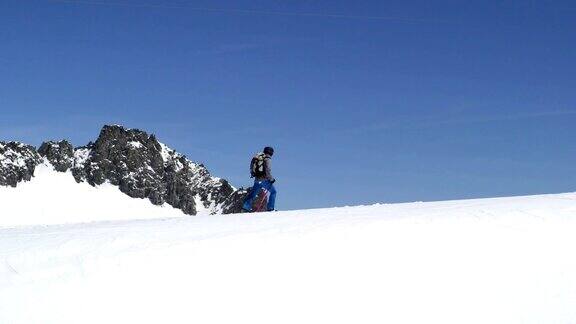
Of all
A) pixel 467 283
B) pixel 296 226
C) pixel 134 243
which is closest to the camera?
pixel 467 283

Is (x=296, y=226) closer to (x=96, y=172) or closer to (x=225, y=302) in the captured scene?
(x=225, y=302)

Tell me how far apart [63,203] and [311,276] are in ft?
590

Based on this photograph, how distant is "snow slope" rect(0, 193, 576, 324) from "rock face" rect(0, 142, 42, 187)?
170 metres

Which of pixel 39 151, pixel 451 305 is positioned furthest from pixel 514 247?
pixel 39 151

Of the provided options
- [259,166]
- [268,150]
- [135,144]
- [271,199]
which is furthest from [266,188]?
[135,144]

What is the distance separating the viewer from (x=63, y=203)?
175500 mm

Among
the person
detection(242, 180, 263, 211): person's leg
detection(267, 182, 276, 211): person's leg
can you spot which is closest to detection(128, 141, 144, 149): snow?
detection(242, 180, 263, 211): person's leg

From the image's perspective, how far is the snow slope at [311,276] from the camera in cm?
567

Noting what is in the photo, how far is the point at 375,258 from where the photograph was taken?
6684 mm

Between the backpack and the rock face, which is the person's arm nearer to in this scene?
the backpack

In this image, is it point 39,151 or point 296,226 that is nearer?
point 296,226

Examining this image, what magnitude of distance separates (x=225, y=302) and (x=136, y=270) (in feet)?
3.63

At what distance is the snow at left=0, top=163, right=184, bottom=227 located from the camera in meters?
166

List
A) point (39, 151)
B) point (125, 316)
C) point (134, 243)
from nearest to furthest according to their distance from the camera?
Result: point (125, 316) → point (134, 243) → point (39, 151)
